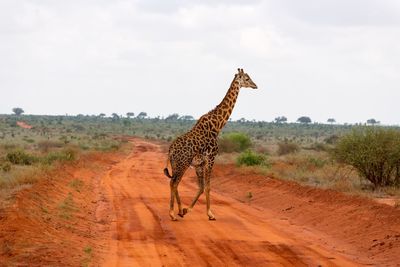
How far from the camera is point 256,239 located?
1288cm

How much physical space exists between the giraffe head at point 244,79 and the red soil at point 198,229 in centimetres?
363

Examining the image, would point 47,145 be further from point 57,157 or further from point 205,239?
point 205,239

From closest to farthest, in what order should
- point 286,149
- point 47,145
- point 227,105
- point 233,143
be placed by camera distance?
point 227,105, point 286,149, point 233,143, point 47,145

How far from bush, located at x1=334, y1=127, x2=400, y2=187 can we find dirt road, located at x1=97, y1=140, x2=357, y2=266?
4.76 meters

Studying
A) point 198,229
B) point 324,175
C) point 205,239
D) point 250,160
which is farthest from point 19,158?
point 205,239

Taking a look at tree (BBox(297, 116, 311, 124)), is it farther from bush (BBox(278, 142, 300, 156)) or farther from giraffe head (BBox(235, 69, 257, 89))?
giraffe head (BBox(235, 69, 257, 89))

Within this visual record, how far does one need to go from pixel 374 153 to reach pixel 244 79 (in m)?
6.26

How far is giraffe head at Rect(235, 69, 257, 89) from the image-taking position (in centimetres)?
1712

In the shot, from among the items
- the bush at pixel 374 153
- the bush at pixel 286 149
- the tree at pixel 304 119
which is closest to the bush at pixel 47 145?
the bush at pixel 286 149

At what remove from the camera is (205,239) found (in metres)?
12.8

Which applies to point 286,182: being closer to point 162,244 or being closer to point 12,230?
point 162,244

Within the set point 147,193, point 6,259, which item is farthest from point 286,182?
point 6,259

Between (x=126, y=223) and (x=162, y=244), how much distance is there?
2.68 m

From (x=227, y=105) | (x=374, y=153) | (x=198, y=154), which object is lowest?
(x=198, y=154)
